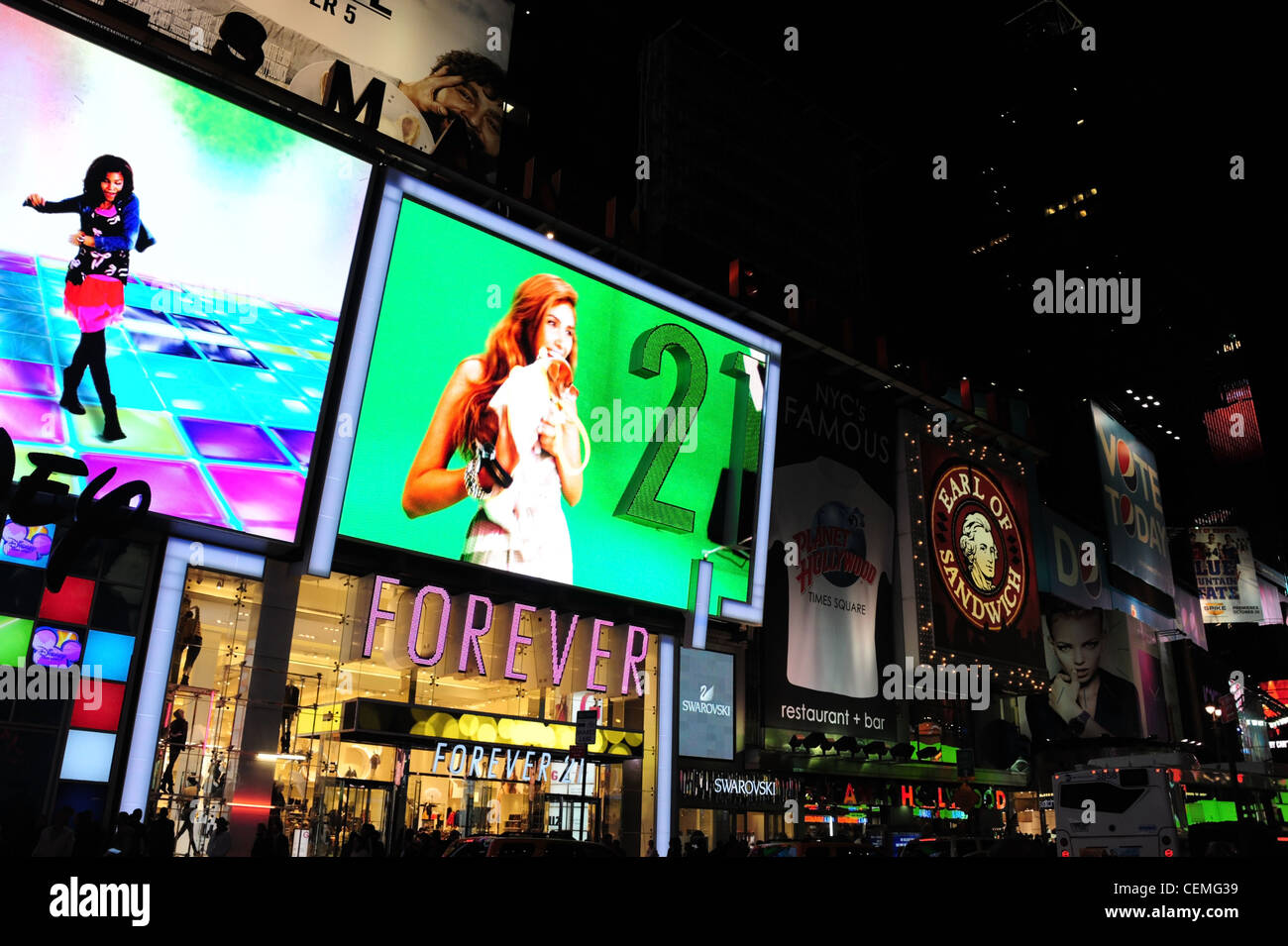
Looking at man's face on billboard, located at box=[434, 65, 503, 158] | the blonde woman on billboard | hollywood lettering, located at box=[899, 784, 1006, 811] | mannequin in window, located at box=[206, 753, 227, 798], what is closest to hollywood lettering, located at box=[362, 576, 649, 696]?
mannequin in window, located at box=[206, 753, 227, 798]

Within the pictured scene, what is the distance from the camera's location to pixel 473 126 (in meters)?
28.7

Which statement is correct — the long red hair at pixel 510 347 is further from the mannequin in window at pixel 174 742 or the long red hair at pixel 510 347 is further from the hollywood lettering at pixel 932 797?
the hollywood lettering at pixel 932 797

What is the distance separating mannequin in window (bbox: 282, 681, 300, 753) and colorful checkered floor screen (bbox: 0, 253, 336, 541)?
437cm

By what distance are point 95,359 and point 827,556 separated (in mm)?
23098

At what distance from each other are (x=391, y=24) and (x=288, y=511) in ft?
53.9

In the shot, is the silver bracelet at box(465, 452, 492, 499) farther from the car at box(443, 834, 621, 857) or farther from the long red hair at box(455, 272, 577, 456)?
the car at box(443, 834, 621, 857)

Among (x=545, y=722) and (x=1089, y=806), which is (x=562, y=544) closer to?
(x=545, y=722)

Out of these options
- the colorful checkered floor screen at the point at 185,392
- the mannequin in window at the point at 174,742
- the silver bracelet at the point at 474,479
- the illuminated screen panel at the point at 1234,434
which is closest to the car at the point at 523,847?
the mannequin in window at the point at 174,742

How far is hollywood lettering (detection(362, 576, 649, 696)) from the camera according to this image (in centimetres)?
2167

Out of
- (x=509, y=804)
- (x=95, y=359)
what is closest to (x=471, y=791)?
(x=509, y=804)

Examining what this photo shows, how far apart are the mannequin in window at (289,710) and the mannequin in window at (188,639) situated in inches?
86.2

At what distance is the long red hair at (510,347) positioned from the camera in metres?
22.2
